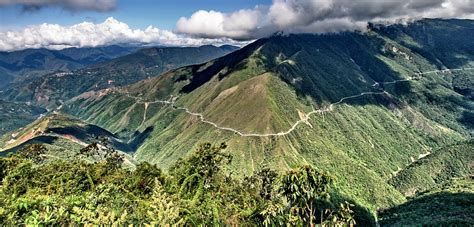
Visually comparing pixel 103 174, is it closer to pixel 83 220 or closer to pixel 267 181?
pixel 267 181

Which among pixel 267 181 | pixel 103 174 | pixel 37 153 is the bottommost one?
pixel 267 181

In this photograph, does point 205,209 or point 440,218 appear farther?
point 440,218

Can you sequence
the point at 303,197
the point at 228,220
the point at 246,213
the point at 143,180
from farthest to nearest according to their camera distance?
1. the point at 143,180
2. the point at 303,197
3. the point at 246,213
4. the point at 228,220

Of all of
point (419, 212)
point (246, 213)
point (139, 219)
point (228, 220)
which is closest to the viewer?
point (139, 219)

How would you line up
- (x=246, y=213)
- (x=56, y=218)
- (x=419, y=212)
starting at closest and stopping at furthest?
(x=56, y=218) → (x=246, y=213) → (x=419, y=212)

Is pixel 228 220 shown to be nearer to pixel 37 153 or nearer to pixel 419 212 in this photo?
pixel 37 153

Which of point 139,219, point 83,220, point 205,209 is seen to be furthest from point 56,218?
point 205,209

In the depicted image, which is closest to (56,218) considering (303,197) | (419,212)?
(303,197)

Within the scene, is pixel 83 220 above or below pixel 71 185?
above

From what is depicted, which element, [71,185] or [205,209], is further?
[71,185]
